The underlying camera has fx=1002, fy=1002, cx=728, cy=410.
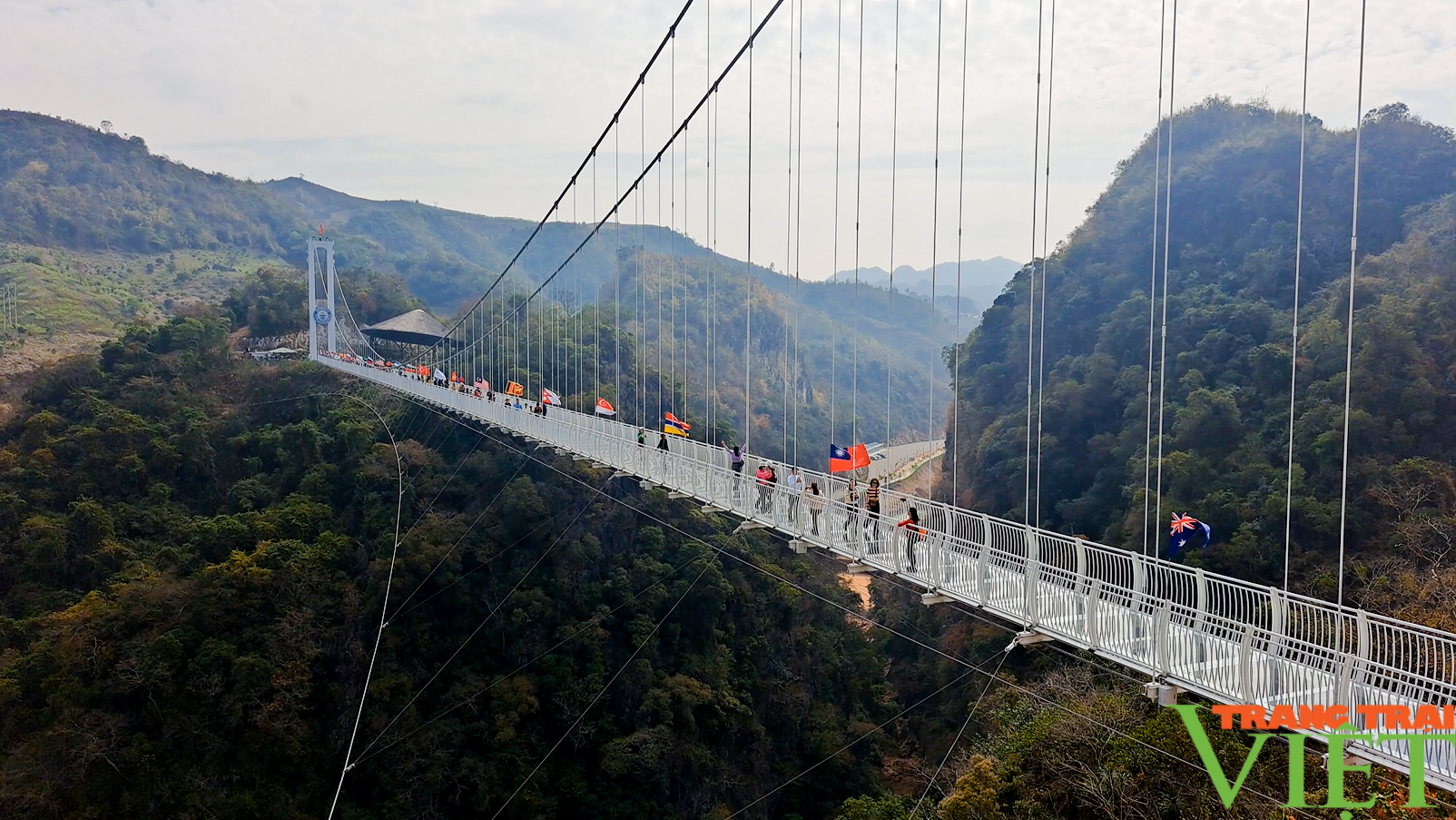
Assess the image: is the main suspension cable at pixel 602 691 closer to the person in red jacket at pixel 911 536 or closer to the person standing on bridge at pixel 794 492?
the person standing on bridge at pixel 794 492

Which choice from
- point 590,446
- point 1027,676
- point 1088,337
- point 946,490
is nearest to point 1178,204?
point 1088,337

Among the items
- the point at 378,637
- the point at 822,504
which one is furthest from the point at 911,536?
the point at 378,637

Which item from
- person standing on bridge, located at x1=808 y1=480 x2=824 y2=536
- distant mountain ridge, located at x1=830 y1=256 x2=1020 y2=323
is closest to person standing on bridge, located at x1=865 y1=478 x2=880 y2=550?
person standing on bridge, located at x1=808 y1=480 x2=824 y2=536

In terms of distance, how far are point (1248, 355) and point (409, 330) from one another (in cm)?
3673

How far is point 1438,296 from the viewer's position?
18312mm

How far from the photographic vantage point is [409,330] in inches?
1848

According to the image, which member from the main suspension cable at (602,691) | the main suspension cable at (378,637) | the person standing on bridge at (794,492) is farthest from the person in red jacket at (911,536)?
the main suspension cable at (602,691)

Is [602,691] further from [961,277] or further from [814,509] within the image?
[961,277]

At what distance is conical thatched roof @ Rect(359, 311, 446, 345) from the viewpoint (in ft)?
153

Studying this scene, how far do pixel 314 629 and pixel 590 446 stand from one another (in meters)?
7.07

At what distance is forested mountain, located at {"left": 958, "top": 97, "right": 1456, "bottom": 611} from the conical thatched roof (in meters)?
26.4

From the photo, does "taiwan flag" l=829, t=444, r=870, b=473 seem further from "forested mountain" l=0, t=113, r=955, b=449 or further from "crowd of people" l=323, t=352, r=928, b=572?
"forested mountain" l=0, t=113, r=955, b=449

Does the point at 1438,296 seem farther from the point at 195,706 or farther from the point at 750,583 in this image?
the point at 195,706

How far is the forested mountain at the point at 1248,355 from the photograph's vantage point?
53.7 ft
